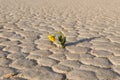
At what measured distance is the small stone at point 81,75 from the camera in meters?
2.85

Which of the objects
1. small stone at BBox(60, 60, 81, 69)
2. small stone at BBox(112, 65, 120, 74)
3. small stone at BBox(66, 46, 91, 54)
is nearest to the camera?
small stone at BBox(112, 65, 120, 74)

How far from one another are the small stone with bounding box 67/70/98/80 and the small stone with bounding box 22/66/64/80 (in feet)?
0.36

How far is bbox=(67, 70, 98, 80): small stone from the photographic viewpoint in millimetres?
2846

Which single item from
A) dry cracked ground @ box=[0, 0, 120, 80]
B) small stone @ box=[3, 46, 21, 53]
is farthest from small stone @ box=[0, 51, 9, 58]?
small stone @ box=[3, 46, 21, 53]

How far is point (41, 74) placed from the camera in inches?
116

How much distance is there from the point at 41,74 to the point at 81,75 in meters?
0.44

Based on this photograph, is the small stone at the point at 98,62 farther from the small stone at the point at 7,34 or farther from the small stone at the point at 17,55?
the small stone at the point at 7,34

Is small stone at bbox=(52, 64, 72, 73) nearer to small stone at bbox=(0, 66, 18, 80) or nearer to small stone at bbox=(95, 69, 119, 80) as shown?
small stone at bbox=(95, 69, 119, 80)

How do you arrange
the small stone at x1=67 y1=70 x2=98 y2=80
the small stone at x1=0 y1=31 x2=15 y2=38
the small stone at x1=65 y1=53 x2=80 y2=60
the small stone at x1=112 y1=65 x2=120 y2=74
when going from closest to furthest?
1. the small stone at x1=67 y1=70 x2=98 y2=80
2. the small stone at x1=112 y1=65 x2=120 y2=74
3. the small stone at x1=65 y1=53 x2=80 y2=60
4. the small stone at x1=0 y1=31 x2=15 y2=38

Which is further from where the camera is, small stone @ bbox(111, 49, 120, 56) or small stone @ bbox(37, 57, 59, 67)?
small stone @ bbox(111, 49, 120, 56)

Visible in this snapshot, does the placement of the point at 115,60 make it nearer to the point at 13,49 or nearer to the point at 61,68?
the point at 61,68

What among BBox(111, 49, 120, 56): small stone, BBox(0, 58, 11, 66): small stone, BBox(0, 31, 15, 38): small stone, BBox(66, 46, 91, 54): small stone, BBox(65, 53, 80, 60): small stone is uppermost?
BBox(0, 58, 11, 66): small stone

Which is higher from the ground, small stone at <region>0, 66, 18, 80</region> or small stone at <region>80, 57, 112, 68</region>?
small stone at <region>0, 66, 18, 80</region>

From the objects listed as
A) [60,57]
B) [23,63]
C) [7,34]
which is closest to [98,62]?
[60,57]
